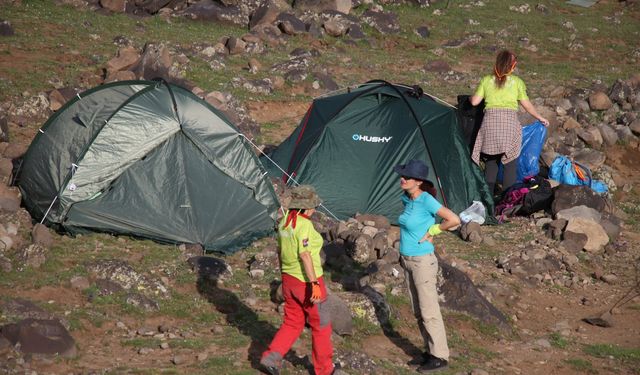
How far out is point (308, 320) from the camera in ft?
27.5

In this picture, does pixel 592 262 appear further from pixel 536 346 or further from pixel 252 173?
pixel 252 173

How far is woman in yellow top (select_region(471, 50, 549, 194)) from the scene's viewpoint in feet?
46.0

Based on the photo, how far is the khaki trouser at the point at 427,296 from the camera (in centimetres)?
891

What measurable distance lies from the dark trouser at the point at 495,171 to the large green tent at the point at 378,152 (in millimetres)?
235

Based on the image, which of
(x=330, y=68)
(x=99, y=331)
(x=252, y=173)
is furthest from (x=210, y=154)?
(x=330, y=68)

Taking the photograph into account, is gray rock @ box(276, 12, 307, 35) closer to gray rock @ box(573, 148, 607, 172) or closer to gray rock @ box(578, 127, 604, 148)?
gray rock @ box(578, 127, 604, 148)

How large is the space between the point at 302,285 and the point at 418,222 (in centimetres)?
134

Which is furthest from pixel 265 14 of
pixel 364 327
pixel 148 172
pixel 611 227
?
pixel 364 327

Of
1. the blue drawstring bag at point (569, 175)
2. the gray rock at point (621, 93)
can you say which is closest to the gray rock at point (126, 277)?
the blue drawstring bag at point (569, 175)

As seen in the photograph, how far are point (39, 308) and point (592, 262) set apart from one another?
7765mm

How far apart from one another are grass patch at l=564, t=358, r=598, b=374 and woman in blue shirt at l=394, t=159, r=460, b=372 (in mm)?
1817

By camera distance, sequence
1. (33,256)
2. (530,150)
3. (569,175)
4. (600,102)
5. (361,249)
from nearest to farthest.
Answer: (33,256)
(361,249)
(530,150)
(569,175)
(600,102)

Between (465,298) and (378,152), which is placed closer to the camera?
(465,298)

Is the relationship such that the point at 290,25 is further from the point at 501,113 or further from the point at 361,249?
the point at 361,249
